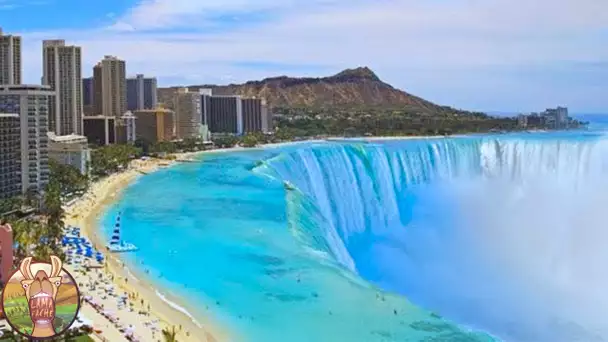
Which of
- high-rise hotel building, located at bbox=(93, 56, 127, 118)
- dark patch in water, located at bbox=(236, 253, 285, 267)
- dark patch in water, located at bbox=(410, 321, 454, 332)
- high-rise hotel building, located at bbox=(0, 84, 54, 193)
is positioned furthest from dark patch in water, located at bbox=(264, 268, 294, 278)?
high-rise hotel building, located at bbox=(93, 56, 127, 118)

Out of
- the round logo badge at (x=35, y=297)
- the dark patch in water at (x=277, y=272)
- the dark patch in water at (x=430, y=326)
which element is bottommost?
the dark patch in water at (x=430, y=326)

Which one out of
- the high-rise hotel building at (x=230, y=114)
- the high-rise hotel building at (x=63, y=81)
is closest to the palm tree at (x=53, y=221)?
the high-rise hotel building at (x=63, y=81)

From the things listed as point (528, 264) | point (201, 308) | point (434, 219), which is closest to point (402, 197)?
point (434, 219)

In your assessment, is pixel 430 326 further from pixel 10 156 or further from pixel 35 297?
pixel 10 156

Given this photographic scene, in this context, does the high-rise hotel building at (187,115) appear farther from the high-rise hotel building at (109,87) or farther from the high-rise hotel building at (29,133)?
the high-rise hotel building at (29,133)

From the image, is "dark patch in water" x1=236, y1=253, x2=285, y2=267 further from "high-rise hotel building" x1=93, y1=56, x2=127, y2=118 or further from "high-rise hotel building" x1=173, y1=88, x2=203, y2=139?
"high-rise hotel building" x1=93, y1=56, x2=127, y2=118

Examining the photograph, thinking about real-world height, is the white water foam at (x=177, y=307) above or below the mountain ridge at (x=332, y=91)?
below

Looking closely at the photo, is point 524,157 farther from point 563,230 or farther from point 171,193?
point 171,193

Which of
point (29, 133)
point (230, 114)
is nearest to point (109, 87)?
point (230, 114)
